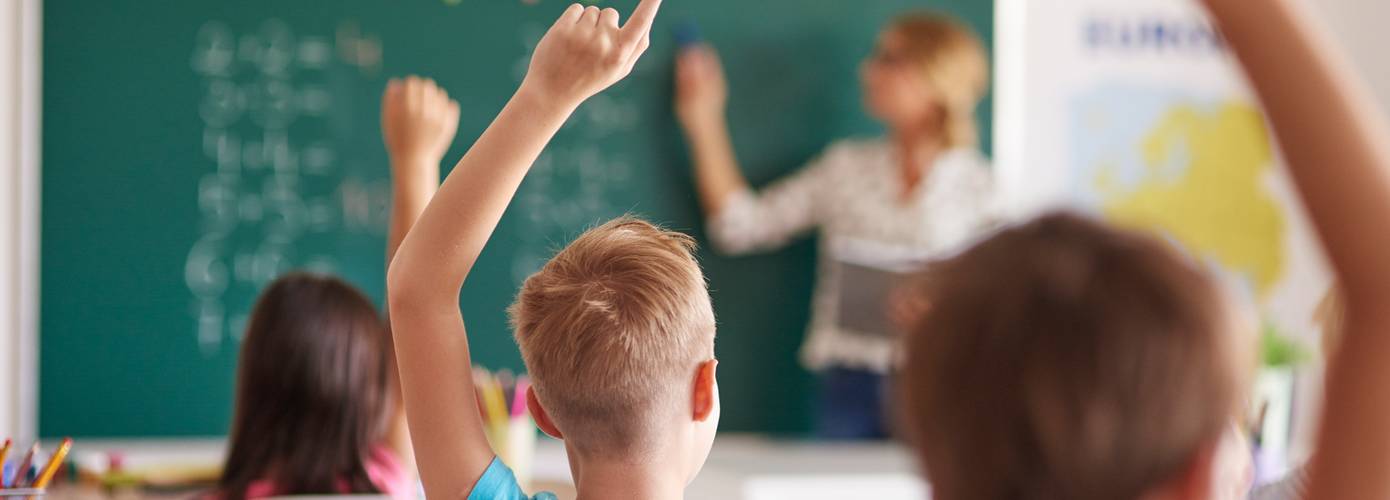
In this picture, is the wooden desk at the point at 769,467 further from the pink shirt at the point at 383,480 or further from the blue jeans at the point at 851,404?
the pink shirt at the point at 383,480

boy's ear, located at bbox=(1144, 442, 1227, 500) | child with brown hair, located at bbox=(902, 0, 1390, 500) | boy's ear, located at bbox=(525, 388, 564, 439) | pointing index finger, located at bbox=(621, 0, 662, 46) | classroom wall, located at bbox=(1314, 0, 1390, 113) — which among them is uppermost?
classroom wall, located at bbox=(1314, 0, 1390, 113)

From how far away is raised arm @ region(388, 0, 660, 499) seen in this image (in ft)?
2.93

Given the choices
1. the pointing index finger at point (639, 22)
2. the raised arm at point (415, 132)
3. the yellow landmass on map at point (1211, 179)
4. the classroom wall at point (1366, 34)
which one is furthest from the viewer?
the classroom wall at point (1366, 34)

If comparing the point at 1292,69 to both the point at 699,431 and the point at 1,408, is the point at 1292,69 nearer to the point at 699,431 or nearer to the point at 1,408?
the point at 699,431

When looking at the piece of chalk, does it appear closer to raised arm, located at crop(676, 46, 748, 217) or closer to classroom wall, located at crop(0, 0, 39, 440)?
raised arm, located at crop(676, 46, 748, 217)

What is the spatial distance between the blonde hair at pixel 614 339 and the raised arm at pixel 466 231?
72mm

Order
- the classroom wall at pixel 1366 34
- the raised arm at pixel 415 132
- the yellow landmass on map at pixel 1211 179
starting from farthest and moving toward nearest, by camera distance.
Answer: the classroom wall at pixel 1366 34 < the yellow landmass on map at pixel 1211 179 < the raised arm at pixel 415 132

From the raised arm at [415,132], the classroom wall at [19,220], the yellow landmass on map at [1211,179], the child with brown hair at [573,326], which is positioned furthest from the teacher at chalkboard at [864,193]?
the child with brown hair at [573,326]

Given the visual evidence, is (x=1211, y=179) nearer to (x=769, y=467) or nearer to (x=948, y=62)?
(x=948, y=62)

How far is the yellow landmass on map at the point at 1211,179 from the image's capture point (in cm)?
371

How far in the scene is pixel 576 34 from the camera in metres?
0.89

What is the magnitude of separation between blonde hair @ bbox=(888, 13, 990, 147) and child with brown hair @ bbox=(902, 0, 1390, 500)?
2798 millimetres

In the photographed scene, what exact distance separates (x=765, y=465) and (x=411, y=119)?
6.30 feet

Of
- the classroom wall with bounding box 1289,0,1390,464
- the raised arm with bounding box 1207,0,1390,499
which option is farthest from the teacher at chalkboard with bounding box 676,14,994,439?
the raised arm with bounding box 1207,0,1390,499
